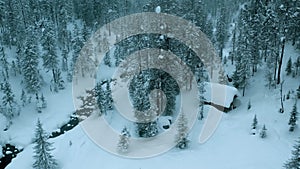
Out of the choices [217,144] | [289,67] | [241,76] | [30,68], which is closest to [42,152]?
[217,144]

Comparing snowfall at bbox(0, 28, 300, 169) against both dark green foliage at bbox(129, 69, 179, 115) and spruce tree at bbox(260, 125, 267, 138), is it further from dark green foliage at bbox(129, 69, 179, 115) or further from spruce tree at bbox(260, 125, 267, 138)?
dark green foliage at bbox(129, 69, 179, 115)

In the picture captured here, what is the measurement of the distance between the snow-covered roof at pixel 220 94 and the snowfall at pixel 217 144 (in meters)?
1.47

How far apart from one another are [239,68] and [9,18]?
4612 cm

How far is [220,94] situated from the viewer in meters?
44.0

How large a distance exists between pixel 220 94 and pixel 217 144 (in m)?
11.1

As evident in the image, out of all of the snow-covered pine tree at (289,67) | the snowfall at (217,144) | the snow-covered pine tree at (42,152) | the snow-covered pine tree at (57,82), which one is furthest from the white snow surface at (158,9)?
the snow-covered pine tree at (57,82)

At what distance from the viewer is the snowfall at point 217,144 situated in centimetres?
3141

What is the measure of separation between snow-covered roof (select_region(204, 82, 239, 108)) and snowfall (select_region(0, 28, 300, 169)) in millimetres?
1466

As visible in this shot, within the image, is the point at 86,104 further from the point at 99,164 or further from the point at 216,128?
the point at 216,128

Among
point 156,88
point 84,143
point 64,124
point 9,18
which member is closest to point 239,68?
point 156,88

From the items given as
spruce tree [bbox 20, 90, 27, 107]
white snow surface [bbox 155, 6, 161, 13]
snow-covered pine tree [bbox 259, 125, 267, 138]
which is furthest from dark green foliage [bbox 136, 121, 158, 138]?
spruce tree [bbox 20, 90, 27, 107]

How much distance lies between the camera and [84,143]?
37625 mm

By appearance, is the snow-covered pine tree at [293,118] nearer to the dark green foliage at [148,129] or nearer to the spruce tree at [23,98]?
the dark green foliage at [148,129]

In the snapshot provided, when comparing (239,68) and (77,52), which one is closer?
(239,68)
